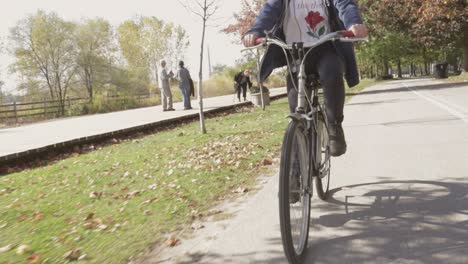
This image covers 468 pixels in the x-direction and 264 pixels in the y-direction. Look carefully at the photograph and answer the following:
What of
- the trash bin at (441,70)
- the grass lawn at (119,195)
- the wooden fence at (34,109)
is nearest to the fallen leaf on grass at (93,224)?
the grass lawn at (119,195)

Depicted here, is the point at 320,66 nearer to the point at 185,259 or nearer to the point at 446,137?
the point at 185,259

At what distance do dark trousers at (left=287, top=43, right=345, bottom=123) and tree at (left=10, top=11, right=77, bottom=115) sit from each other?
34.1 m

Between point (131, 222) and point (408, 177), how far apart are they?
2.86 meters

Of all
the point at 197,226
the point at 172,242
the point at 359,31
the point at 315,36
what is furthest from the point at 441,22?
the point at 172,242

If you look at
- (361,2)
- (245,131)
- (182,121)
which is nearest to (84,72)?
(361,2)

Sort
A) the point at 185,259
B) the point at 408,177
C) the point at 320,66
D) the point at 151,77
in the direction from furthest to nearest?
the point at 151,77
the point at 408,177
the point at 320,66
the point at 185,259

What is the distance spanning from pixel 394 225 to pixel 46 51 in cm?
3751

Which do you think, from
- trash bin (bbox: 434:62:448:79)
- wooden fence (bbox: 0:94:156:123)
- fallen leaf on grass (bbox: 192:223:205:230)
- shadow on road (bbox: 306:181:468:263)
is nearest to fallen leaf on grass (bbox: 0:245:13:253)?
fallen leaf on grass (bbox: 192:223:205:230)

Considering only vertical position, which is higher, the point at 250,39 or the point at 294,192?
the point at 250,39

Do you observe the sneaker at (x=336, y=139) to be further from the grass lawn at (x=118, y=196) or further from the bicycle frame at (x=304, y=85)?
the grass lawn at (x=118, y=196)

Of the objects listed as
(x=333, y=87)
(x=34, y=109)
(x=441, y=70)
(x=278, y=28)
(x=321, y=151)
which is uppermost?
(x=278, y=28)

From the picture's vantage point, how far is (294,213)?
2.88m

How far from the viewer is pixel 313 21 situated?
11.8ft

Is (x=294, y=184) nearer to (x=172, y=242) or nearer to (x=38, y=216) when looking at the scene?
(x=172, y=242)
